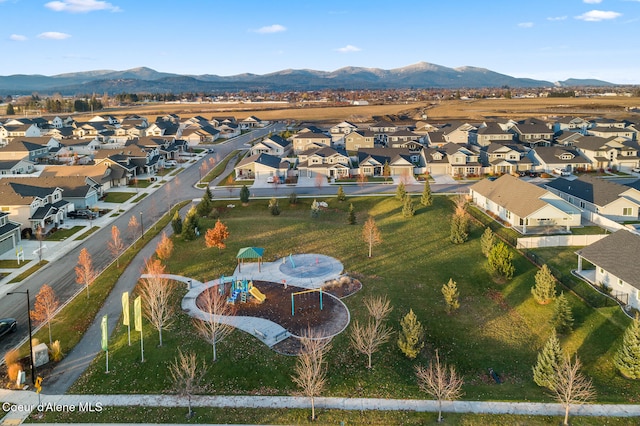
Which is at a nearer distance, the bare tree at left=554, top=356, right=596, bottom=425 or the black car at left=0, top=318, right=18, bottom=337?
the bare tree at left=554, top=356, right=596, bottom=425

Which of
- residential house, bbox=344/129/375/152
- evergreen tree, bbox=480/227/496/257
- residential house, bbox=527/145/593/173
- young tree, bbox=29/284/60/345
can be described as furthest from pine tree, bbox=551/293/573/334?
residential house, bbox=344/129/375/152

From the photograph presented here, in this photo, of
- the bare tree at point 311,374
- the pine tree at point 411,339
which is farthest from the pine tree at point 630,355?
the bare tree at point 311,374

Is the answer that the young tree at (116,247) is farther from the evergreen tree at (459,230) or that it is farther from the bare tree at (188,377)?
the evergreen tree at (459,230)

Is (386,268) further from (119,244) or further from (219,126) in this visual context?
(219,126)

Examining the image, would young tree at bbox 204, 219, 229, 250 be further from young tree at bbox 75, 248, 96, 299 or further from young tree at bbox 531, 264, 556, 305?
young tree at bbox 531, 264, 556, 305

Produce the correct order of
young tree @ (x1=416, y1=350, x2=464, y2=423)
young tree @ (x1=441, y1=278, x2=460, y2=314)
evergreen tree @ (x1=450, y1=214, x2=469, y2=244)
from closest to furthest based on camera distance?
young tree @ (x1=416, y1=350, x2=464, y2=423) → young tree @ (x1=441, y1=278, x2=460, y2=314) → evergreen tree @ (x1=450, y1=214, x2=469, y2=244)

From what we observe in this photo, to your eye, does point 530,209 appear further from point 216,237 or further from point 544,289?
point 216,237

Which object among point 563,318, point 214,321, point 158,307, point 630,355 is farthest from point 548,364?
point 158,307
